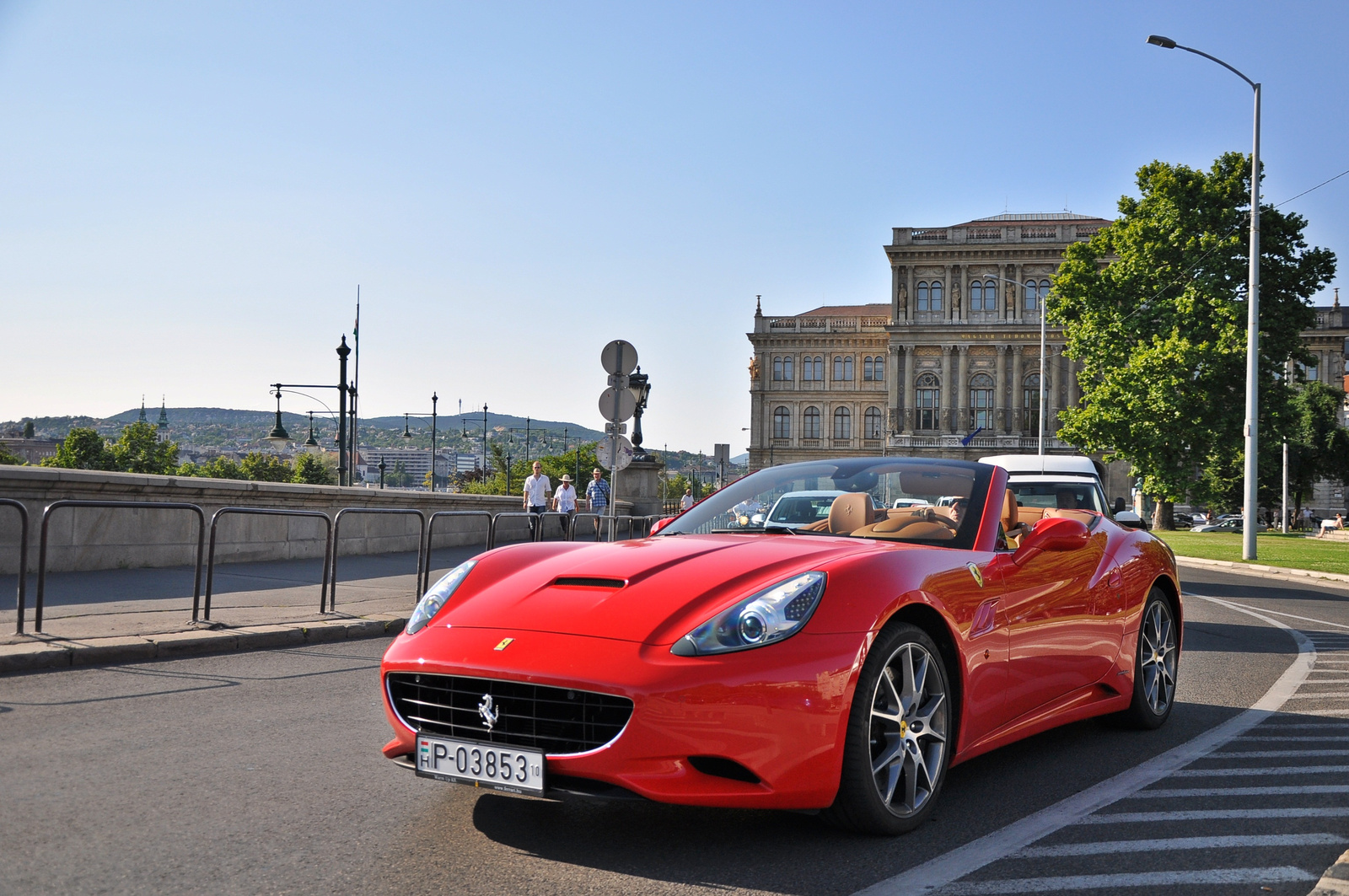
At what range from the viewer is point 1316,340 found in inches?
3883

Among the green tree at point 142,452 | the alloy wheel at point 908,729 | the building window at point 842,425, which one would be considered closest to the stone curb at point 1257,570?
the alloy wheel at point 908,729

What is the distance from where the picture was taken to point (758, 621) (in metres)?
3.71

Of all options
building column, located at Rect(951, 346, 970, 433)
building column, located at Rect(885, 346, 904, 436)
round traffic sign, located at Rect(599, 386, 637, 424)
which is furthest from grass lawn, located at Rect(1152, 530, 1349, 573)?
building column, located at Rect(885, 346, 904, 436)

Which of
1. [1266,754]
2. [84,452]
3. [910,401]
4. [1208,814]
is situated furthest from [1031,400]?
[1208,814]

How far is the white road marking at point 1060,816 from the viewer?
11.5 feet

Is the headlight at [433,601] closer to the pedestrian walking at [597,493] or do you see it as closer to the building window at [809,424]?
the pedestrian walking at [597,493]

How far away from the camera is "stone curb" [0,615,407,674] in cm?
744

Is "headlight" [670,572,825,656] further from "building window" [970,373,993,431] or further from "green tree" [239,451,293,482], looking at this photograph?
"green tree" [239,451,293,482]

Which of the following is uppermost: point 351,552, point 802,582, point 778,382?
point 778,382

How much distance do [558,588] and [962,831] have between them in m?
1.65

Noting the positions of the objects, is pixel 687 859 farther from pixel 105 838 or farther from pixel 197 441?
pixel 197 441

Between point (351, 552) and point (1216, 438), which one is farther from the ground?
point (1216, 438)

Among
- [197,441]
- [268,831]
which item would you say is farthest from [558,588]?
[197,441]

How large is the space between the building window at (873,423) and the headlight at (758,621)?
10690 cm
